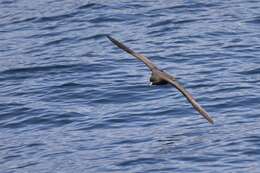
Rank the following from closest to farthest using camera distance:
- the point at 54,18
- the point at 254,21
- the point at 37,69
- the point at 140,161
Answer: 1. the point at 140,161
2. the point at 37,69
3. the point at 254,21
4. the point at 54,18

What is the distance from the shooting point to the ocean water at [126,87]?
48.9 feet

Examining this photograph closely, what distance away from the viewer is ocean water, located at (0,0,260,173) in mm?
14914

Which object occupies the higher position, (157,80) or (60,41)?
(157,80)

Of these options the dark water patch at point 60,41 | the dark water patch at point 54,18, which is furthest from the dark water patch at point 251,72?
the dark water patch at point 54,18

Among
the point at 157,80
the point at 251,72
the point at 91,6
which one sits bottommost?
the point at 251,72

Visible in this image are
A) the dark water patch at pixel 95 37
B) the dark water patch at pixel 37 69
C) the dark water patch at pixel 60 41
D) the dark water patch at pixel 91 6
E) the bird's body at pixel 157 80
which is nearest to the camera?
the bird's body at pixel 157 80

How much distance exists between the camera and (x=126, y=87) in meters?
18.5

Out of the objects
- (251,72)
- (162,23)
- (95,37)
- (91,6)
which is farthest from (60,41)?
(251,72)

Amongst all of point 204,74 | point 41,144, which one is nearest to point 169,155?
point 41,144

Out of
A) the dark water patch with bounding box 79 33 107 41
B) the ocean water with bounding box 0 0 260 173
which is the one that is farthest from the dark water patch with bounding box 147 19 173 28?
the dark water patch with bounding box 79 33 107 41

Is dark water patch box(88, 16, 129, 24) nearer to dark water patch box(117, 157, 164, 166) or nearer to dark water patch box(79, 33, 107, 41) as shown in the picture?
dark water patch box(79, 33, 107, 41)

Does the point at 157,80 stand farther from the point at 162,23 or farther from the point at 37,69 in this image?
the point at 162,23

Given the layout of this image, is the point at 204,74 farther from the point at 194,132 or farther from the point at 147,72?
the point at 194,132

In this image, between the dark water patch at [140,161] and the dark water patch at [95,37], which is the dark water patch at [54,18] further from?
the dark water patch at [140,161]
